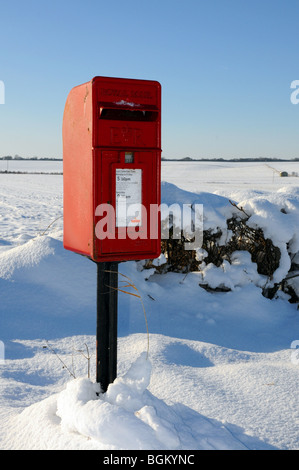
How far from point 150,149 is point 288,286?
11.9 ft

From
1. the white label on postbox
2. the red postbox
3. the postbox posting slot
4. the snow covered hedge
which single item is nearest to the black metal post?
the red postbox

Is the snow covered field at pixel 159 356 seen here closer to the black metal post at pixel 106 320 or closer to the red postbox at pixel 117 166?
the black metal post at pixel 106 320

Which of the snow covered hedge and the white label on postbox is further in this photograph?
the snow covered hedge

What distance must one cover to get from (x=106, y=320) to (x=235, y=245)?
9.63 ft

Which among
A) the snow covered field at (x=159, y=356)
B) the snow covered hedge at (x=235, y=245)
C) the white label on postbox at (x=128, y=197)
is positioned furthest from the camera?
the snow covered hedge at (x=235, y=245)

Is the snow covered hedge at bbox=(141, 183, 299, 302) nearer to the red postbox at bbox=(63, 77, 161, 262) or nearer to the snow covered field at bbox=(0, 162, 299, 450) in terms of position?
the snow covered field at bbox=(0, 162, 299, 450)

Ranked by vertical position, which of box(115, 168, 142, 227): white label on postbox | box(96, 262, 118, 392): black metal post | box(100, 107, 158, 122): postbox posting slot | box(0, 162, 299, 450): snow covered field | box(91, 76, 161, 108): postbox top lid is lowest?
box(0, 162, 299, 450): snow covered field

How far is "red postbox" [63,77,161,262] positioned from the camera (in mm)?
2246

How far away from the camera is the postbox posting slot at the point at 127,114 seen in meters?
2.24

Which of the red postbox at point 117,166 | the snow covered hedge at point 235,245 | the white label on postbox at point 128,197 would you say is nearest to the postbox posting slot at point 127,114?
the red postbox at point 117,166

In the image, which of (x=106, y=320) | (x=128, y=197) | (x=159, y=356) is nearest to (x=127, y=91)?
(x=128, y=197)

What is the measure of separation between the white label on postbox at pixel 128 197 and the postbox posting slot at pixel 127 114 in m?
0.25

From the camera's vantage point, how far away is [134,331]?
4.22 meters

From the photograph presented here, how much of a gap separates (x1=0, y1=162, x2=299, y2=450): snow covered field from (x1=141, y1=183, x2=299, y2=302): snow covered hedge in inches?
0.9
